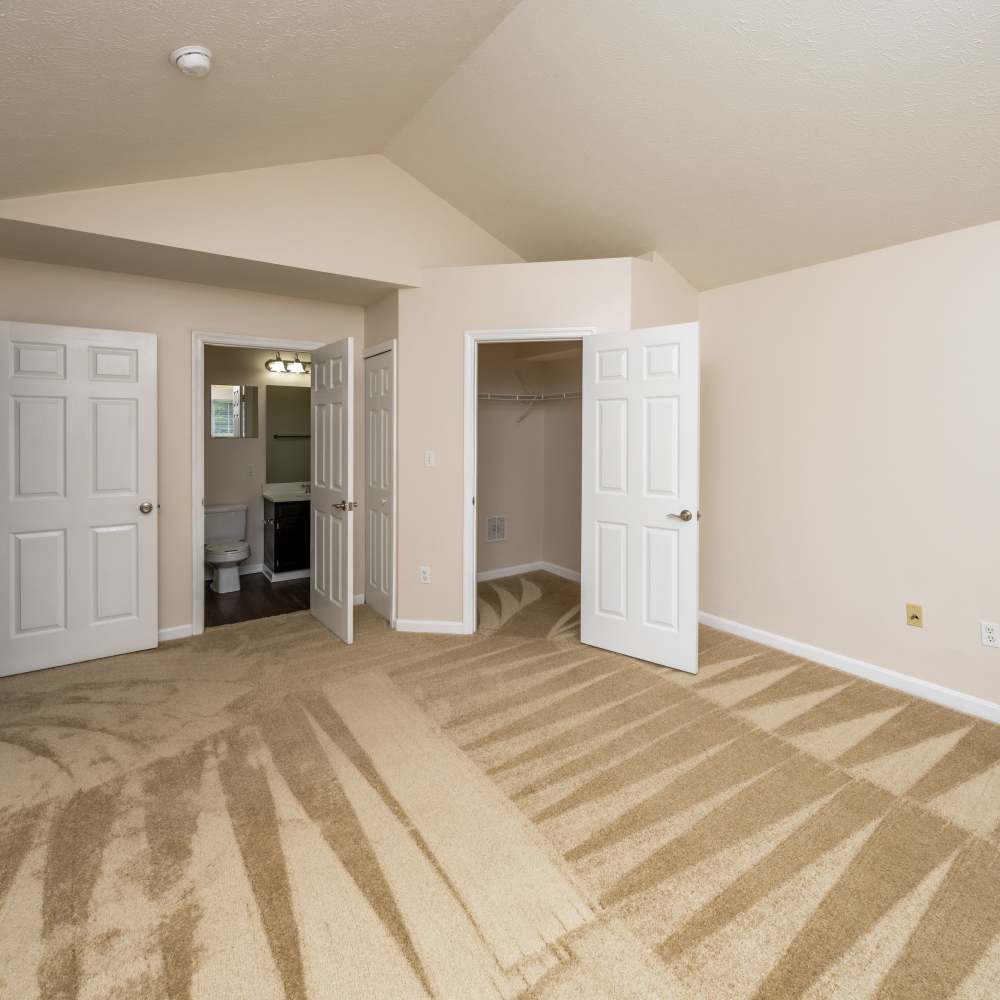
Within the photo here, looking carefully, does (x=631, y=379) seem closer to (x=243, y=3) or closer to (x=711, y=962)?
(x=243, y=3)

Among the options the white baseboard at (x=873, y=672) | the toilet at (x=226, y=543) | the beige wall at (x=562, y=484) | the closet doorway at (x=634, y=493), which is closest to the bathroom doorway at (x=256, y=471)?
the toilet at (x=226, y=543)

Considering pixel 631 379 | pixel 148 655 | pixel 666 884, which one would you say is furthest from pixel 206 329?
pixel 666 884

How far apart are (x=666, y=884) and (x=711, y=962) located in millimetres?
261

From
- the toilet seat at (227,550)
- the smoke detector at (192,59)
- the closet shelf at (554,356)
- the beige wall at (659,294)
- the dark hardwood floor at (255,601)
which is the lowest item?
the dark hardwood floor at (255,601)

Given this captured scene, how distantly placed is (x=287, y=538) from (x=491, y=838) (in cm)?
409

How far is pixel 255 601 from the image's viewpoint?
4820mm

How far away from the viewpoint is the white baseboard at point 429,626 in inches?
157

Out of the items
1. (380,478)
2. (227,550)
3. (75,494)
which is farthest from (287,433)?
(75,494)

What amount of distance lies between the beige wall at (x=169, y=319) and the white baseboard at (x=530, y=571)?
2502 millimetres

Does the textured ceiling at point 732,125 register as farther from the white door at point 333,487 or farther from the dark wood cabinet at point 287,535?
the dark wood cabinet at point 287,535

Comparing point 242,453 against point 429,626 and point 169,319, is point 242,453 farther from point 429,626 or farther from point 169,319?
point 429,626

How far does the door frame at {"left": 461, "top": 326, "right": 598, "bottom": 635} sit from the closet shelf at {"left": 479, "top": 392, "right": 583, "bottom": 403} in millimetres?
1369

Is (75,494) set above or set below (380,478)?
below

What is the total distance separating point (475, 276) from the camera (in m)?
3.83
